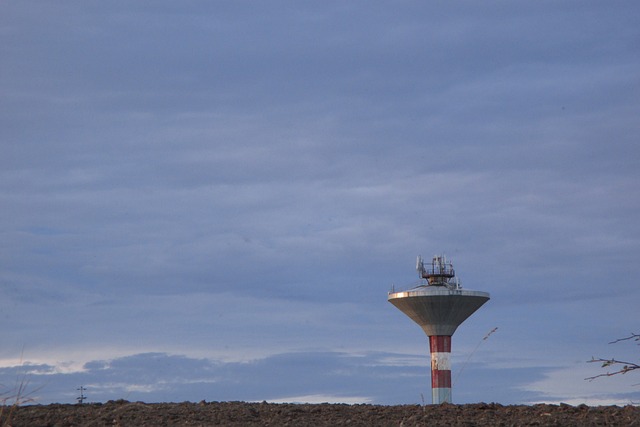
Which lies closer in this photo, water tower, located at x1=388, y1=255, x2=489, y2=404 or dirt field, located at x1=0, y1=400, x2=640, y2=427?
dirt field, located at x1=0, y1=400, x2=640, y2=427

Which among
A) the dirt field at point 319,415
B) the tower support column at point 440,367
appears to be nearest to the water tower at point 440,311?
the tower support column at point 440,367

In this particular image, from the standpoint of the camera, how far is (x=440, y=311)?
5569 centimetres

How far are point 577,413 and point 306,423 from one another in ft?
15.3

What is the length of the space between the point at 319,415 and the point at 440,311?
1630 inches

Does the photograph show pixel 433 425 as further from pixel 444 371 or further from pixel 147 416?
pixel 444 371

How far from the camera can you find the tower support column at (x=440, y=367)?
5625cm

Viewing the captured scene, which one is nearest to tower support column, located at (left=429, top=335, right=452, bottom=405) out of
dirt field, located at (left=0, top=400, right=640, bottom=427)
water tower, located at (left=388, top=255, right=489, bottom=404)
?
water tower, located at (left=388, top=255, right=489, bottom=404)

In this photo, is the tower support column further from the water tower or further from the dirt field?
the dirt field

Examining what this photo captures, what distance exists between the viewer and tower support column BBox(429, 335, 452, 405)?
56250mm

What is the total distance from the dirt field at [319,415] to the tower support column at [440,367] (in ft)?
133

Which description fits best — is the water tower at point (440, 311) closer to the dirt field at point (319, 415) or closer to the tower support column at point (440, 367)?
the tower support column at point (440, 367)

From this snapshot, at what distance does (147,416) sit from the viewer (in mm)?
14820

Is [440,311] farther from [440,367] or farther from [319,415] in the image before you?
[319,415]

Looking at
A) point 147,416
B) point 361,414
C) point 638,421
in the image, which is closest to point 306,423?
point 361,414
